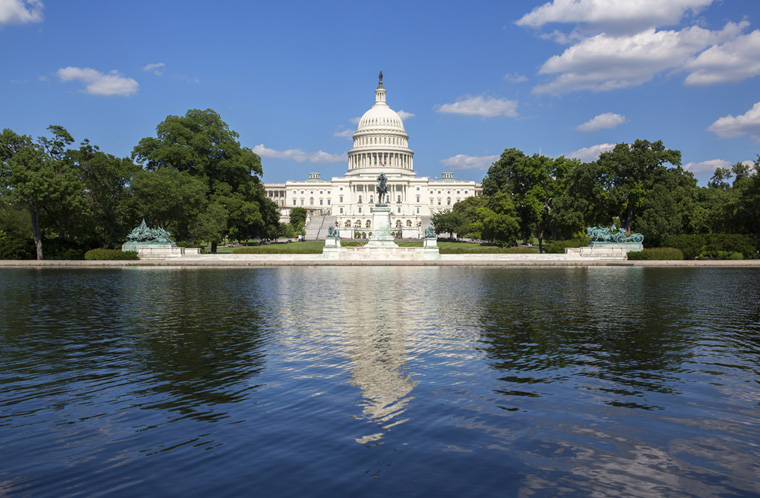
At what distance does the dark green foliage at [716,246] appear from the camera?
50.0 metres

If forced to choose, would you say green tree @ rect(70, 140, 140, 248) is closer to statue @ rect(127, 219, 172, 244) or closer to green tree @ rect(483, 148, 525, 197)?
statue @ rect(127, 219, 172, 244)

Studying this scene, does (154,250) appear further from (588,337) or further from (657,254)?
(588,337)

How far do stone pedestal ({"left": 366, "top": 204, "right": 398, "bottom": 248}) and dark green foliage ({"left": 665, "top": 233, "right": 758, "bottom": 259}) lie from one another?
962 inches

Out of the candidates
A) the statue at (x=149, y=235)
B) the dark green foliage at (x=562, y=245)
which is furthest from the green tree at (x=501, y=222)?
the statue at (x=149, y=235)

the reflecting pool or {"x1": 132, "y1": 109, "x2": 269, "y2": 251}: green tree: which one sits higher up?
{"x1": 132, "y1": 109, "x2": 269, "y2": 251}: green tree

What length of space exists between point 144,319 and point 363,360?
8173 mm

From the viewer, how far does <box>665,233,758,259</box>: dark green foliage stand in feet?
164

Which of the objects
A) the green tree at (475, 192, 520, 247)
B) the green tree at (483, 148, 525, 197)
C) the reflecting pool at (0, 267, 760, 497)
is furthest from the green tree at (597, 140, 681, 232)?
the reflecting pool at (0, 267, 760, 497)

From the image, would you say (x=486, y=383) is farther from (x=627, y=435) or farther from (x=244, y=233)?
(x=244, y=233)

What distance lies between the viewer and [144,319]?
16812 mm

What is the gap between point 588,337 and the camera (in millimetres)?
14039

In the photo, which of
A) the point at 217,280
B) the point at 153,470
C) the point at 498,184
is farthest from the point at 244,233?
the point at 153,470

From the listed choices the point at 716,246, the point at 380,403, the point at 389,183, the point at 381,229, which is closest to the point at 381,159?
the point at 389,183

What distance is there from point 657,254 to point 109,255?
143ft
